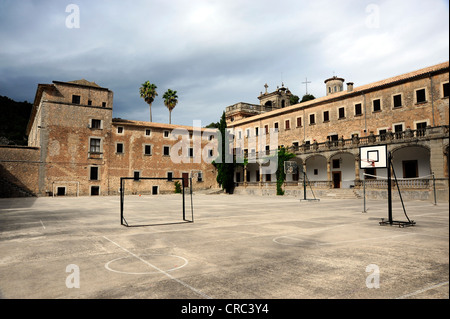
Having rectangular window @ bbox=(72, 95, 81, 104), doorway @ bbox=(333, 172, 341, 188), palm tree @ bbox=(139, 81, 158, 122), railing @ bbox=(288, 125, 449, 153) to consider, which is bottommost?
doorway @ bbox=(333, 172, 341, 188)

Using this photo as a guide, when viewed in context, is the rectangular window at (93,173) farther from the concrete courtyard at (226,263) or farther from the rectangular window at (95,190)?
the concrete courtyard at (226,263)

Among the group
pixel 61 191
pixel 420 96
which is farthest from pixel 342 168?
pixel 61 191

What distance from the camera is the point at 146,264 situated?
5.92 meters

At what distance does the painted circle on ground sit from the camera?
5.47 m

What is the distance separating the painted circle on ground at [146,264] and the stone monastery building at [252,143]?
81.0 ft

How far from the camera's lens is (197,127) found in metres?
50.6

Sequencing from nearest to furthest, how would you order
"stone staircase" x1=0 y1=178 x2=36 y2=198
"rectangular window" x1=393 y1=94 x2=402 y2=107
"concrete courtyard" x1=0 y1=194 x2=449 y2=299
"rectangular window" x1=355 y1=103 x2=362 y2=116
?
"concrete courtyard" x1=0 y1=194 x2=449 y2=299 < "rectangular window" x1=393 y1=94 x2=402 y2=107 < "rectangular window" x1=355 y1=103 x2=362 y2=116 < "stone staircase" x1=0 y1=178 x2=36 y2=198

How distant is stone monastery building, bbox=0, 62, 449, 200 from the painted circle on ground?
24.7 metres

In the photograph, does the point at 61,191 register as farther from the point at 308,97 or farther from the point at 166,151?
the point at 308,97

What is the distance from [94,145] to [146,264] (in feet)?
128

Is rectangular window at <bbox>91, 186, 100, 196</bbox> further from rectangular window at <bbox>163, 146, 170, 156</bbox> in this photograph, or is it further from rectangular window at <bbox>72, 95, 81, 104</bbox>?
rectangular window at <bbox>72, 95, 81, 104</bbox>

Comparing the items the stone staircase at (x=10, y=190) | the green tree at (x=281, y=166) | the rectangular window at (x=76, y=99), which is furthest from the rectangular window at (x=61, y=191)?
the green tree at (x=281, y=166)

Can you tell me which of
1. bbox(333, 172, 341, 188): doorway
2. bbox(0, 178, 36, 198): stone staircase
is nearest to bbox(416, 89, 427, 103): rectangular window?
bbox(333, 172, 341, 188): doorway
